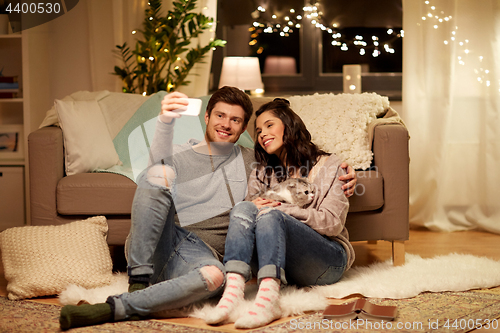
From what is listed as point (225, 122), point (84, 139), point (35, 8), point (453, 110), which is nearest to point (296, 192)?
point (225, 122)

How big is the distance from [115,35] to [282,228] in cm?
242

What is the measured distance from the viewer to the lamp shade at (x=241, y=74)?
3.05 m

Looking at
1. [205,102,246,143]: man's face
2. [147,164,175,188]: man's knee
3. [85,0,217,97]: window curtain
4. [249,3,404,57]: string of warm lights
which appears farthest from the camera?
[249,3,404,57]: string of warm lights

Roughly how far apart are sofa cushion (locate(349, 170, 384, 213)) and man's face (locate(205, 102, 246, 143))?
2.05ft

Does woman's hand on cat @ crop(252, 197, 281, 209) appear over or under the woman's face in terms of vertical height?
under

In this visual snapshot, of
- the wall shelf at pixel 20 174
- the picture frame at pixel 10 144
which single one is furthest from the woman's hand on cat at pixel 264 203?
the picture frame at pixel 10 144

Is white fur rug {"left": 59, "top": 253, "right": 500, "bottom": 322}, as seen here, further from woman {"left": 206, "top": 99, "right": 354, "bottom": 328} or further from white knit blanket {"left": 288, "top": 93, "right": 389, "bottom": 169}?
white knit blanket {"left": 288, "top": 93, "right": 389, "bottom": 169}

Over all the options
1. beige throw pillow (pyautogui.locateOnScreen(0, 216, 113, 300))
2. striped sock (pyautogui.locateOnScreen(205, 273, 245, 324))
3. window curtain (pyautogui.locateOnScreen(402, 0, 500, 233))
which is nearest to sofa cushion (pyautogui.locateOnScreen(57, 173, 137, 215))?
beige throw pillow (pyautogui.locateOnScreen(0, 216, 113, 300))

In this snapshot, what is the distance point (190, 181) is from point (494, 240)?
192 cm

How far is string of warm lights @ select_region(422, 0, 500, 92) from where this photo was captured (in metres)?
2.99

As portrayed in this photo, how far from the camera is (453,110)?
3.07 m

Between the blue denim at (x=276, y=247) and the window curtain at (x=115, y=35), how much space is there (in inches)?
79.0

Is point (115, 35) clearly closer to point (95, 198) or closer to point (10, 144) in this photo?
point (10, 144)

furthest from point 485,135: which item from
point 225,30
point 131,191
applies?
point 131,191
